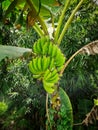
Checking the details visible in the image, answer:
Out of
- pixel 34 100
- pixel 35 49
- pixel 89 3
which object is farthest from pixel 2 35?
pixel 35 49

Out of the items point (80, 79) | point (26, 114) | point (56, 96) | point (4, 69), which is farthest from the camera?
point (26, 114)

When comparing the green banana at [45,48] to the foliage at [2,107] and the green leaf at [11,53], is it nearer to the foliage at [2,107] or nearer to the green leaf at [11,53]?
the green leaf at [11,53]

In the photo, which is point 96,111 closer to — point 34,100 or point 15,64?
point 34,100

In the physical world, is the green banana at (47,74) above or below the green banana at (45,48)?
below

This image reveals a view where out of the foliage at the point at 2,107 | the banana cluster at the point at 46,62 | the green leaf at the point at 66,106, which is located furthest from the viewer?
the foliage at the point at 2,107

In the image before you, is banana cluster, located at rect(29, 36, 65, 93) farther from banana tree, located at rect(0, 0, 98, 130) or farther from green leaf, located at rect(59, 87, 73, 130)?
green leaf, located at rect(59, 87, 73, 130)

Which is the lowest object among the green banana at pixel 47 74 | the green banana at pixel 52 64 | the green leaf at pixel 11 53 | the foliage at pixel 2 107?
the foliage at pixel 2 107

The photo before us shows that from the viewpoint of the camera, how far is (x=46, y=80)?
1.58m

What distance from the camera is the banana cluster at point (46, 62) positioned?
1.52 m

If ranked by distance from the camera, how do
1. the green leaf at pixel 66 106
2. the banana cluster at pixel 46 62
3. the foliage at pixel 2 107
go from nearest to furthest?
the banana cluster at pixel 46 62 < the green leaf at pixel 66 106 < the foliage at pixel 2 107

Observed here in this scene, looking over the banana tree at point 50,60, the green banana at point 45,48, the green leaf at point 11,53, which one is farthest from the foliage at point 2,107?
the green banana at point 45,48

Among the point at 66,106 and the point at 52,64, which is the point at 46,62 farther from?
the point at 66,106

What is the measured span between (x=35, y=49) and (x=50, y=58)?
96mm

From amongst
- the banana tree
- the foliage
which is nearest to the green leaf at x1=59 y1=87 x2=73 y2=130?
the banana tree
